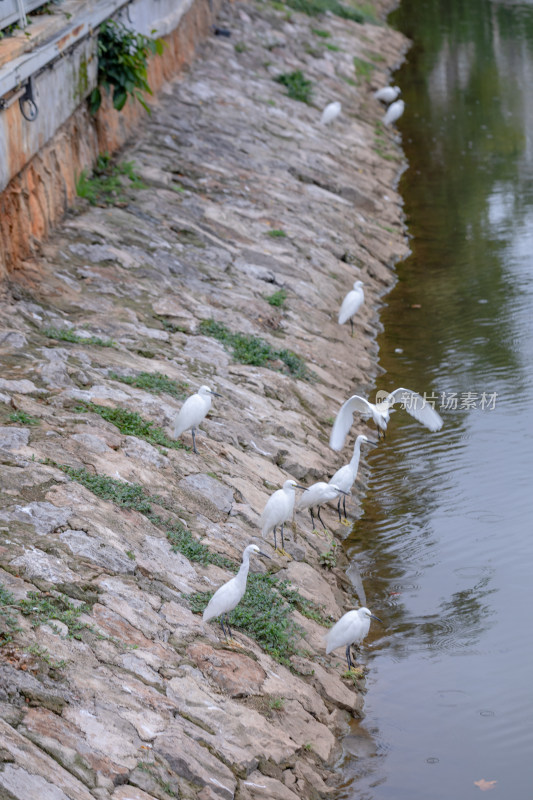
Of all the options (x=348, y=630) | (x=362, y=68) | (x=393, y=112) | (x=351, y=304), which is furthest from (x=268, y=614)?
(x=362, y=68)

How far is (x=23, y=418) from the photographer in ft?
25.2

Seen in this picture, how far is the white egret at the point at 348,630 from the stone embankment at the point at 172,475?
20 centimetres

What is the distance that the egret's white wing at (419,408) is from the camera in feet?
33.2

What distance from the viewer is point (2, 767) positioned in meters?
4.71

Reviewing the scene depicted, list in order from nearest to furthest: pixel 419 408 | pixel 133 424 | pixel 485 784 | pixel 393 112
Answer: pixel 485 784 → pixel 133 424 → pixel 419 408 → pixel 393 112

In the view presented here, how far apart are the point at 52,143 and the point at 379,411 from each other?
5.16m

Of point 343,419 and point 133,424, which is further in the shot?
point 343,419

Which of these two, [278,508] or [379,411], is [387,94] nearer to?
[379,411]

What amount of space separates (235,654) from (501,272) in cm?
1016

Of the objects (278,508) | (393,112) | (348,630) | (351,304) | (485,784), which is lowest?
(485,784)

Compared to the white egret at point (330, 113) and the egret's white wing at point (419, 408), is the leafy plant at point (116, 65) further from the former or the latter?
the white egret at point (330, 113)

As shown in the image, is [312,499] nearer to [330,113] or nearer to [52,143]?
[52,143]

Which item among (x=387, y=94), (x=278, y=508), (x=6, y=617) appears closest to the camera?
(x=6, y=617)

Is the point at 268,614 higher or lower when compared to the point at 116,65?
lower
